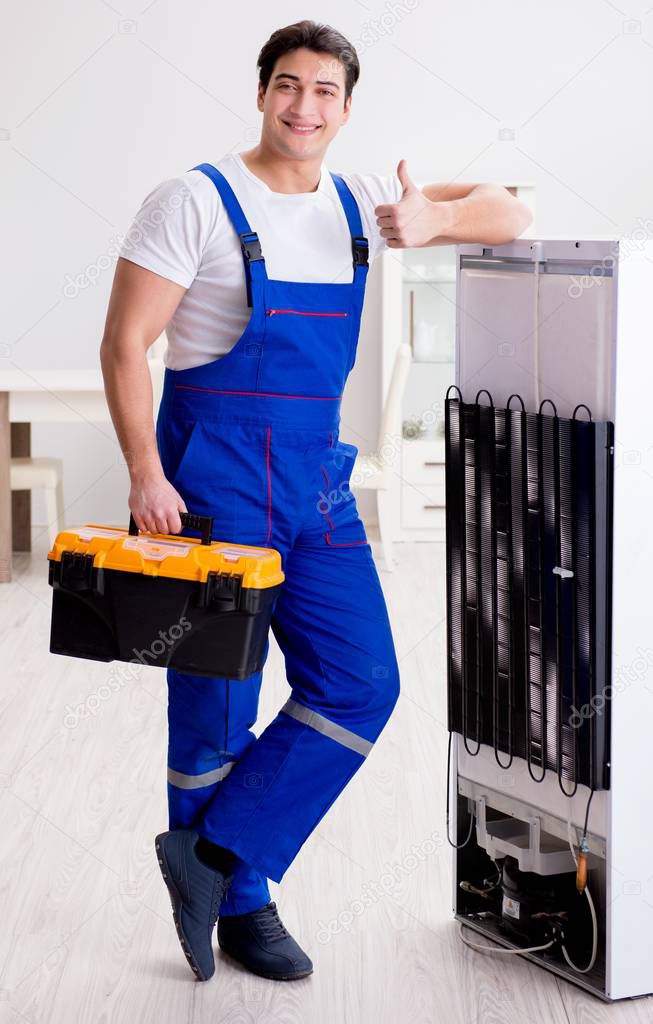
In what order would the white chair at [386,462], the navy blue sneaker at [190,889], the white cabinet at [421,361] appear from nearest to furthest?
the navy blue sneaker at [190,889], the white chair at [386,462], the white cabinet at [421,361]

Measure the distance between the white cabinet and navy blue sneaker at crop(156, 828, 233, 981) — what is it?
4.14m

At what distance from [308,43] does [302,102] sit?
10cm

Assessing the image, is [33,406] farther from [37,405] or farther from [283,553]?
[283,553]

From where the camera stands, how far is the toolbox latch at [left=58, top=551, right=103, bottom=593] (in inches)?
80.2

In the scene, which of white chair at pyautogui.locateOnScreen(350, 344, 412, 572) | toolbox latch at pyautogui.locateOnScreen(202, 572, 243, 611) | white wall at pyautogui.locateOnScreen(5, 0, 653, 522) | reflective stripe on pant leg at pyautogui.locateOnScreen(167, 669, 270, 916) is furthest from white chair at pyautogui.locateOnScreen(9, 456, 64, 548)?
toolbox latch at pyautogui.locateOnScreen(202, 572, 243, 611)

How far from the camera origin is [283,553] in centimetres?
213

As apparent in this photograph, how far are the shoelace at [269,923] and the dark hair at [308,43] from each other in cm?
137

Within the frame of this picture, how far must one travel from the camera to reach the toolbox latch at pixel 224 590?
1.95m

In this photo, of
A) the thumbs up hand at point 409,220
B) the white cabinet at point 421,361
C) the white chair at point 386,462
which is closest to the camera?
the thumbs up hand at point 409,220

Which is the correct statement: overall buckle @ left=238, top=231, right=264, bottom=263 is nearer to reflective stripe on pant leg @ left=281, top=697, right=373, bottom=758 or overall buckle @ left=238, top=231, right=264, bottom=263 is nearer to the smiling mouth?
the smiling mouth

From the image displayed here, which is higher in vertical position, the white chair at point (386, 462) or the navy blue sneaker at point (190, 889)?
the white chair at point (386, 462)

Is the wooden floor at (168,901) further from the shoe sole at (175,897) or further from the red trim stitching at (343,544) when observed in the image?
the red trim stitching at (343,544)

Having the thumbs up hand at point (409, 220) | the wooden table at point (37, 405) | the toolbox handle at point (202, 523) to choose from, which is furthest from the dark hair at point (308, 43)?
the wooden table at point (37, 405)

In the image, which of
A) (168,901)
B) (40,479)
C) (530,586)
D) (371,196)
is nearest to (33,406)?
(40,479)
